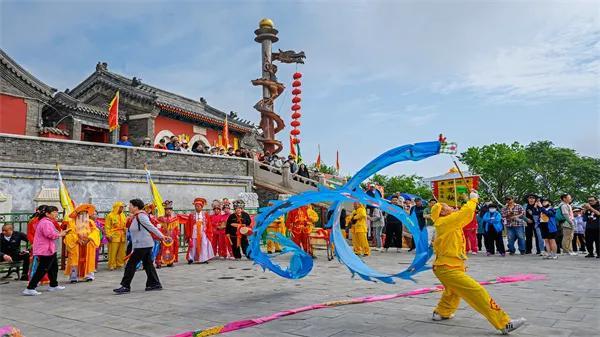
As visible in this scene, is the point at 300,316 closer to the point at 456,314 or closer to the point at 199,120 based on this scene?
the point at 456,314

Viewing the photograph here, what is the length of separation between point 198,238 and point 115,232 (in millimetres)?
2059

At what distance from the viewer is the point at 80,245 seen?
8.67m

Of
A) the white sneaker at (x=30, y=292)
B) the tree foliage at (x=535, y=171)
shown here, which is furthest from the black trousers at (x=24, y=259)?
the tree foliage at (x=535, y=171)

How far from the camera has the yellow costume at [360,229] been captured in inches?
467

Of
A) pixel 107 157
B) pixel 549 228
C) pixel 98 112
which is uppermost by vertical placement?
pixel 98 112

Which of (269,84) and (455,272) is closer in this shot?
(455,272)

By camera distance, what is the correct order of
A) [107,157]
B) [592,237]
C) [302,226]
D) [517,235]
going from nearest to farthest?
[592,237], [302,226], [517,235], [107,157]

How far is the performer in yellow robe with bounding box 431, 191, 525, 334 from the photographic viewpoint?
172 inches

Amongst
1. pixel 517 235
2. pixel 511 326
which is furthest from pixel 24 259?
pixel 517 235

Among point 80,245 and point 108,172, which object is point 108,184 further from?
point 80,245

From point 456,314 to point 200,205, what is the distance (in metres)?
7.75

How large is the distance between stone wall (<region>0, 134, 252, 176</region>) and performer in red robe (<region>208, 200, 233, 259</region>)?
4831 mm

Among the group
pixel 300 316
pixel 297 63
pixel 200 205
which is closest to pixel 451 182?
pixel 300 316

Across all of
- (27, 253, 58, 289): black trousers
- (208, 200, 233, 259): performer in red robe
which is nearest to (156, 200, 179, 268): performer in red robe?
(208, 200, 233, 259): performer in red robe
